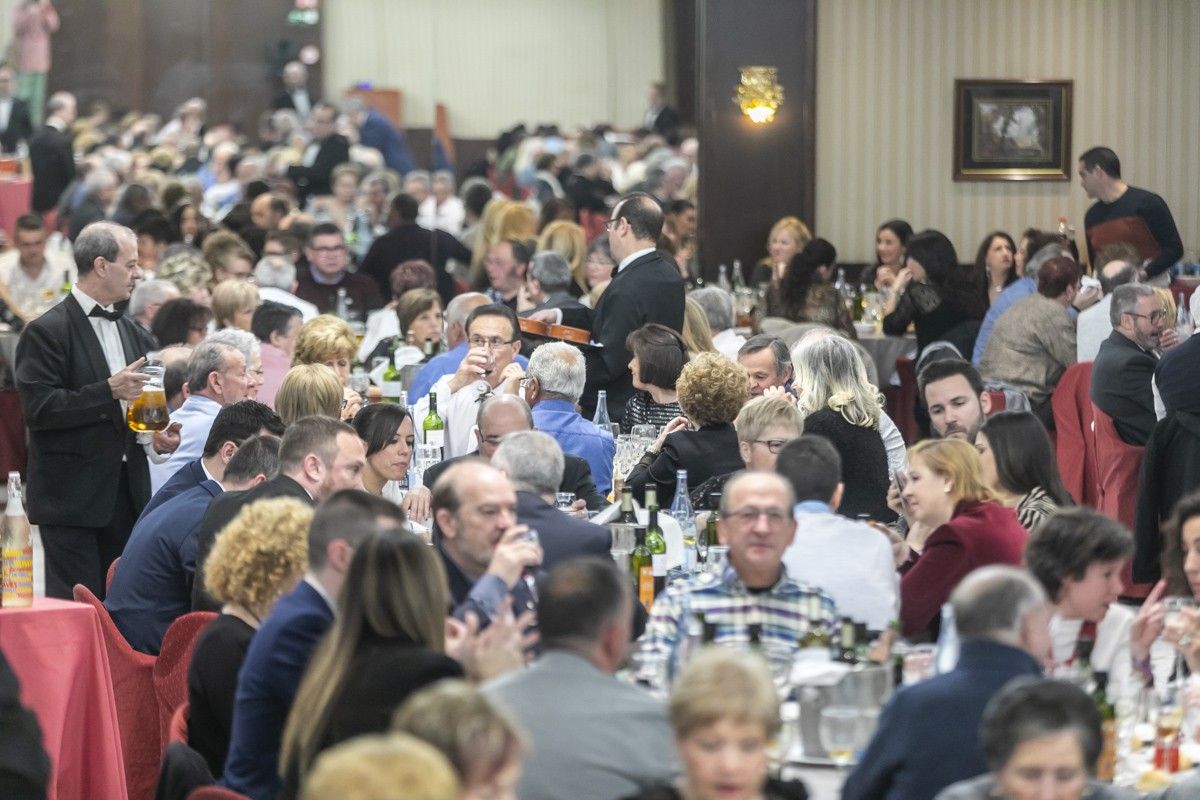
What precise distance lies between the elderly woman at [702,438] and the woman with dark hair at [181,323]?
8.27 ft

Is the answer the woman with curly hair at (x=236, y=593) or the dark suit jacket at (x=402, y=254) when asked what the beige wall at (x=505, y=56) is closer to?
the dark suit jacket at (x=402, y=254)

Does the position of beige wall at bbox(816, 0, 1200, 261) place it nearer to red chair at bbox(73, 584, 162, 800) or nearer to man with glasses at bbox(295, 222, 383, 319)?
man with glasses at bbox(295, 222, 383, 319)

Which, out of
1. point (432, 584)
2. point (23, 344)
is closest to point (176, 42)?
point (23, 344)

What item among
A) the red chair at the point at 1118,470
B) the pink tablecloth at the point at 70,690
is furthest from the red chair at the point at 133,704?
the red chair at the point at 1118,470

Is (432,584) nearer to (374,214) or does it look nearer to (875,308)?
(875,308)

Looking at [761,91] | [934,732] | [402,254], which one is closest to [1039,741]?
[934,732]

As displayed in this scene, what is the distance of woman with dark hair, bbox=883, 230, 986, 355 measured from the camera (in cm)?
998

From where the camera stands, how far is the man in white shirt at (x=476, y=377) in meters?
6.90

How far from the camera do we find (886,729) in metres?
3.39

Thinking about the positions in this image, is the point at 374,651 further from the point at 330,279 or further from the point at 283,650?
the point at 330,279

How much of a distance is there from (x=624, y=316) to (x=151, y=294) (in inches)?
89.6

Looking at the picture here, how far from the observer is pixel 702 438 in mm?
6309

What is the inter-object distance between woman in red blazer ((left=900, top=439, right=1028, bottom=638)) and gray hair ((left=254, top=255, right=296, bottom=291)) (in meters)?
5.12

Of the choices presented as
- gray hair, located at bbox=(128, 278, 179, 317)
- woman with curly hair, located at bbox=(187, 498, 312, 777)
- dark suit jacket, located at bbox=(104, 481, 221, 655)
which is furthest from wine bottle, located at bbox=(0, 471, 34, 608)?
gray hair, located at bbox=(128, 278, 179, 317)
